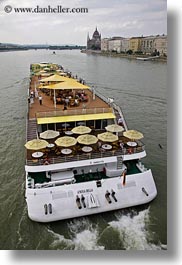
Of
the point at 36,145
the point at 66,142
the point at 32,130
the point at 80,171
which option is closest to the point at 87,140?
the point at 66,142

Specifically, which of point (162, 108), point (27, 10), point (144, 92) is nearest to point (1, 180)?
point (27, 10)

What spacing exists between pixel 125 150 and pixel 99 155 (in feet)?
4.27

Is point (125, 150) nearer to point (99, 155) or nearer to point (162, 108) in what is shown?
point (99, 155)

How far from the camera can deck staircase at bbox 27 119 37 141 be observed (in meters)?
13.7

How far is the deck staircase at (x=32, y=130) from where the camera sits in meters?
13.7

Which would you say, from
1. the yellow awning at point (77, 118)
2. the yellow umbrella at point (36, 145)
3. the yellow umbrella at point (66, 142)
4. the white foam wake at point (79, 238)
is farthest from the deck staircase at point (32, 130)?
the white foam wake at point (79, 238)

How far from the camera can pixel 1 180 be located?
44.5 ft

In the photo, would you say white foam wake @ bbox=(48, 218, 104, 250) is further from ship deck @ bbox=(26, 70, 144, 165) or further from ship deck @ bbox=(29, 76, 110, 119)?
ship deck @ bbox=(29, 76, 110, 119)

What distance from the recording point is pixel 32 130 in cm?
1410

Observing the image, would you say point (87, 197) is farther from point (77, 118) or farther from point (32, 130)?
point (32, 130)

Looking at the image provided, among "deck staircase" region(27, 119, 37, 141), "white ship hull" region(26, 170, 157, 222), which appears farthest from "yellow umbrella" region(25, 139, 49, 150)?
"white ship hull" region(26, 170, 157, 222)

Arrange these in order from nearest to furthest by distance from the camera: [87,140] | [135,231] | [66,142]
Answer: [135,231] < [66,142] < [87,140]

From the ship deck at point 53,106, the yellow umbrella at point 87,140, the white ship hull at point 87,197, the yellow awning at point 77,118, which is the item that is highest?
the ship deck at point 53,106

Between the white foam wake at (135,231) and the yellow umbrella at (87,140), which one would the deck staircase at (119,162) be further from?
the white foam wake at (135,231)
